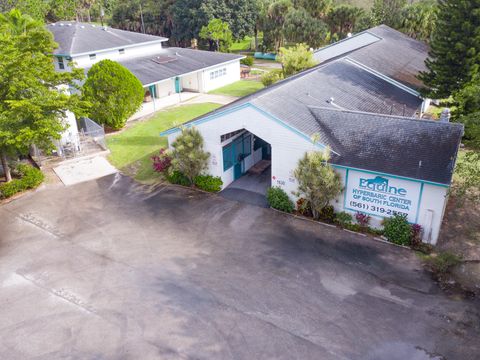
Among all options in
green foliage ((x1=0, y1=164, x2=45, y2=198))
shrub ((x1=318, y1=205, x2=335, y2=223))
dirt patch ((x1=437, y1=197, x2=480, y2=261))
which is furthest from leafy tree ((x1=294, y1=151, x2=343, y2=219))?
green foliage ((x1=0, y1=164, x2=45, y2=198))

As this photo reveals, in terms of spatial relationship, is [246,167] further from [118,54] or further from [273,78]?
[118,54]

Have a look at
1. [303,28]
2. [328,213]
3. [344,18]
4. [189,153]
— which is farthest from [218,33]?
[328,213]

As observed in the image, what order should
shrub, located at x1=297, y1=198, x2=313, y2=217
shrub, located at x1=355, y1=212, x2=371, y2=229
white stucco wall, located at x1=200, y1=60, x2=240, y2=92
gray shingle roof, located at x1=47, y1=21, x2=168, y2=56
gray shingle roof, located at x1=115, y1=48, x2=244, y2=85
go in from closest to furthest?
shrub, located at x1=355, y1=212, x2=371, y2=229 < shrub, located at x1=297, y1=198, x2=313, y2=217 < gray shingle roof, located at x1=115, y1=48, x2=244, y2=85 < gray shingle roof, located at x1=47, y1=21, x2=168, y2=56 < white stucco wall, located at x1=200, y1=60, x2=240, y2=92

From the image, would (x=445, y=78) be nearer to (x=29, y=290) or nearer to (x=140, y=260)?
(x=140, y=260)

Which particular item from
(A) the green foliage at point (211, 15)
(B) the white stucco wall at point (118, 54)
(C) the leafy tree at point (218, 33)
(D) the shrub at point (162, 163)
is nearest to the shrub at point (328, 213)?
(D) the shrub at point (162, 163)

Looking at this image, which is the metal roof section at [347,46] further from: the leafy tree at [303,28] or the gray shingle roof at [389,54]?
the leafy tree at [303,28]

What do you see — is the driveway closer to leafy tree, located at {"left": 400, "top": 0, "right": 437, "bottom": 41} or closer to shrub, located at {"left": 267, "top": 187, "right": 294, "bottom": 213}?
shrub, located at {"left": 267, "top": 187, "right": 294, "bottom": 213}
